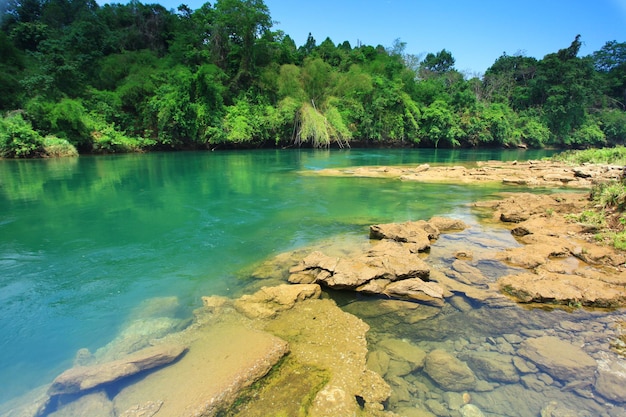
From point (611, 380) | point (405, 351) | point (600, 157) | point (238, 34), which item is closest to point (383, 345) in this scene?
point (405, 351)

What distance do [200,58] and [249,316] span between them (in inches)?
1417

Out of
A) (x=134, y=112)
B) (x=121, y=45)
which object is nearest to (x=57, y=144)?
(x=134, y=112)

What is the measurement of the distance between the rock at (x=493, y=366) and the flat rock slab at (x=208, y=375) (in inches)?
85.1

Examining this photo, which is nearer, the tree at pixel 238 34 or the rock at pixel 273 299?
the rock at pixel 273 299

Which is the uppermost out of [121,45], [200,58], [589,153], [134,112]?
[121,45]

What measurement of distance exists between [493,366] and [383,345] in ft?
4.00

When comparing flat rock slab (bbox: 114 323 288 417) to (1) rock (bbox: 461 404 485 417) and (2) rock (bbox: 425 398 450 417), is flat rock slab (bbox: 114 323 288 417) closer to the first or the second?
(2) rock (bbox: 425 398 450 417)

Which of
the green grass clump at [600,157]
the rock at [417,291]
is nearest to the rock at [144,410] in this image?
the rock at [417,291]

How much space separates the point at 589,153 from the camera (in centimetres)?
2245

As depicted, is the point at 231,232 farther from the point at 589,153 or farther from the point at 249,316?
the point at 589,153

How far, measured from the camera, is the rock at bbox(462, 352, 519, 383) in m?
3.68

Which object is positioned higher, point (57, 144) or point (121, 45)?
point (121, 45)

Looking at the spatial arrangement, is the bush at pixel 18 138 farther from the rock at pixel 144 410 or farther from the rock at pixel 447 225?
the rock at pixel 144 410

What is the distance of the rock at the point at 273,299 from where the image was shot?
483 centimetres
